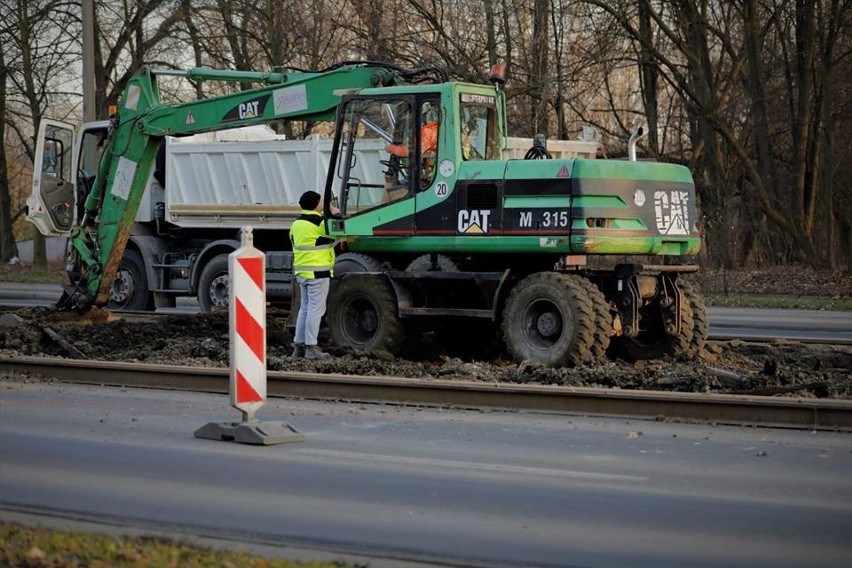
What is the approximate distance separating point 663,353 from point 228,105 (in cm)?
610

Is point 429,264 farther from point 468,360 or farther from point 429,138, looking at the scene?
point 429,138

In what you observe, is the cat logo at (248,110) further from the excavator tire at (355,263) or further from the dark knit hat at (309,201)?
the excavator tire at (355,263)

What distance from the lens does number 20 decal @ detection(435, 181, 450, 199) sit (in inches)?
595

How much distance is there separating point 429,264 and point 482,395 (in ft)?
13.2

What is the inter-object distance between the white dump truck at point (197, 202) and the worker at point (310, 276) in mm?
6318

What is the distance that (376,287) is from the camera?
52.0 ft

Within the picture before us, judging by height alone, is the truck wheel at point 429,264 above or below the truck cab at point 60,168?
below

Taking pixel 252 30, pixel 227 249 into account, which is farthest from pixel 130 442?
pixel 252 30

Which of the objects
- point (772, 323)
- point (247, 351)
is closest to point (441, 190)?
point (247, 351)

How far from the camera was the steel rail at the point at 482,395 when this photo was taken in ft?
35.3

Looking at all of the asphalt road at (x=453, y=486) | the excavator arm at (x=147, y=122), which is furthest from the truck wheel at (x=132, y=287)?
the asphalt road at (x=453, y=486)

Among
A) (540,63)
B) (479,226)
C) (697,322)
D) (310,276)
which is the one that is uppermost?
(540,63)

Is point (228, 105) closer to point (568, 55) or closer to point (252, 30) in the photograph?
point (568, 55)

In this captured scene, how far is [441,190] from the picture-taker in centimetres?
1515
